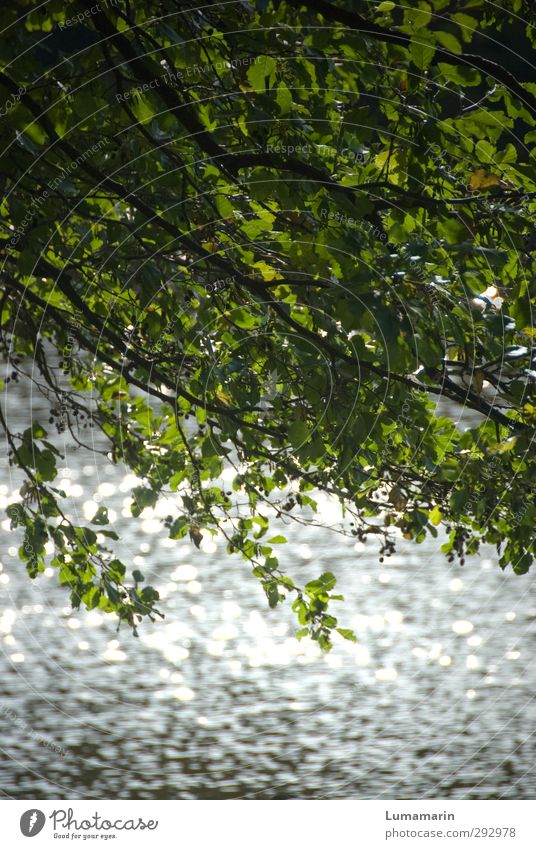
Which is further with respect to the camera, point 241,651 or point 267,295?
point 241,651

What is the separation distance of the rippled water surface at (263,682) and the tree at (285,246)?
0.43ft

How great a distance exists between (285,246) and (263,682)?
1.08 meters

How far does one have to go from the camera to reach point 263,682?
248cm

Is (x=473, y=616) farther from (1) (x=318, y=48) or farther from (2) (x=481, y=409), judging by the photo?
(1) (x=318, y=48)

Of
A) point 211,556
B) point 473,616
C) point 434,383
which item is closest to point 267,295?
point 434,383

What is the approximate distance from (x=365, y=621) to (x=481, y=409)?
2.20ft

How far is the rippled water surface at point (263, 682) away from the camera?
86.8 inches

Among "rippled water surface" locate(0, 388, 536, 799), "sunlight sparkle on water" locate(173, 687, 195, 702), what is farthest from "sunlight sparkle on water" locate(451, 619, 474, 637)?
"sunlight sparkle on water" locate(173, 687, 195, 702)

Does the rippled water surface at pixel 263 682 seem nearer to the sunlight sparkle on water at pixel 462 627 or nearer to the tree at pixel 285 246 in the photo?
the sunlight sparkle on water at pixel 462 627

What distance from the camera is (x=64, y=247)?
245 centimetres

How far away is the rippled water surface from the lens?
2205 mm
